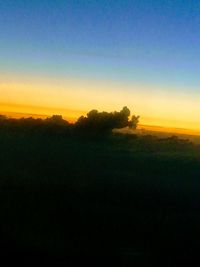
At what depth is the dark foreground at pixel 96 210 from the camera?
45.6 ft

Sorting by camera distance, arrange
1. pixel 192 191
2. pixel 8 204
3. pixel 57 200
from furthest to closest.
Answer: pixel 192 191 → pixel 57 200 → pixel 8 204

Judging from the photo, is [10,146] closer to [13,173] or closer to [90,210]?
[13,173]

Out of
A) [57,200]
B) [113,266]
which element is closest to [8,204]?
[57,200]

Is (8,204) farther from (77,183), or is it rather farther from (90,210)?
(77,183)

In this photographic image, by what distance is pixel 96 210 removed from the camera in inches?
744

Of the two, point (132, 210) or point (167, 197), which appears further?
point (167, 197)

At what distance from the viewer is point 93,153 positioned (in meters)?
36.4

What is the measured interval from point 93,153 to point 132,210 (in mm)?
17110

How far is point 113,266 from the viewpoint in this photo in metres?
13.0

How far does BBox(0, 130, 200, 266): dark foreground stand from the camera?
13.9 metres

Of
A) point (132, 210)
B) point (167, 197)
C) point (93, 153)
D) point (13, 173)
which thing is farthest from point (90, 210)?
point (93, 153)

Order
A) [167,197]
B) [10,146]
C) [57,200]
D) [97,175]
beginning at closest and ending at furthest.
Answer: [57,200] < [167,197] < [97,175] < [10,146]

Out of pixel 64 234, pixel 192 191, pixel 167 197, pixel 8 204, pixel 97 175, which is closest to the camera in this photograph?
pixel 64 234

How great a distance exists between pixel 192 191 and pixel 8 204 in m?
9.38
